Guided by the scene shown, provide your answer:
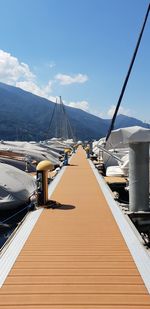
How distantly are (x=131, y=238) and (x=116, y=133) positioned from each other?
8.12 meters

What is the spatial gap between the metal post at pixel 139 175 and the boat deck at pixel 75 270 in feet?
7.87

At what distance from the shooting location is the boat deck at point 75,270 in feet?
16.8

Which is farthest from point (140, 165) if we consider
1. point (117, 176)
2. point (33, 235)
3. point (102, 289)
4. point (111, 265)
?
point (117, 176)

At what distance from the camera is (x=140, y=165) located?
12016mm

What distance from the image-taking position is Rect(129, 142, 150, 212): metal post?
471 inches

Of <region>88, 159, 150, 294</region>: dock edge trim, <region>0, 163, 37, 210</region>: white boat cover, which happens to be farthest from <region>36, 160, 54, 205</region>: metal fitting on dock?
<region>88, 159, 150, 294</region>: dock edge trim

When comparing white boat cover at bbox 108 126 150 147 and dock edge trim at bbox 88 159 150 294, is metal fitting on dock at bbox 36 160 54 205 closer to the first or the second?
dock edge trim at bbox 88 159 150 294

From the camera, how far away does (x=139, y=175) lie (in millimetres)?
12078

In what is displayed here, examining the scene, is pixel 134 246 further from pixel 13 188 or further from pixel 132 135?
pixel 13 188

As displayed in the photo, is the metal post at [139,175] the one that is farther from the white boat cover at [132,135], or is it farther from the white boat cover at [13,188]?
the white boat cover at [13,188]

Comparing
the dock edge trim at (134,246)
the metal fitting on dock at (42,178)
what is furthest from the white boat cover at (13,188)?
the dock edge trim at (134,246)

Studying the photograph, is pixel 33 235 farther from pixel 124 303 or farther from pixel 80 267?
pixel 124 303

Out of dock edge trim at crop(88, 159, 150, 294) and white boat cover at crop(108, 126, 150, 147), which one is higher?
white boat cover at crop(108, 126, 150, 147)

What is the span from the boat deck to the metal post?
2.40 m
